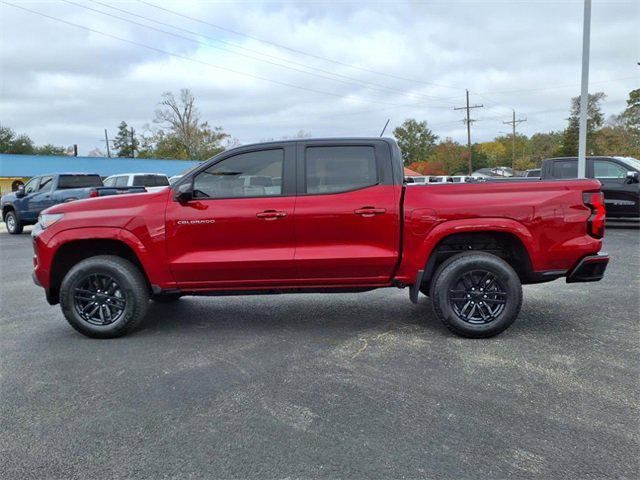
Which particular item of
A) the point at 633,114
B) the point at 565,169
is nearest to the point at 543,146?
the point at 633,114

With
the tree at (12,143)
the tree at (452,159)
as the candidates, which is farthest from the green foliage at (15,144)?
the tree at (452,159)

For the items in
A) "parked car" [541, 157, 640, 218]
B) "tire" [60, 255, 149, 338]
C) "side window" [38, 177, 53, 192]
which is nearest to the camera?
"tire" [60, 255, 149, 338]

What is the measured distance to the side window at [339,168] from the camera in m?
4.70

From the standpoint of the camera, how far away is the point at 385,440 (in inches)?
111

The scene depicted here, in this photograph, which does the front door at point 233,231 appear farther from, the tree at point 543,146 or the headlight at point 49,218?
the tree at point 543,146

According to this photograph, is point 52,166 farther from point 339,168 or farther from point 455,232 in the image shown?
point 455,232

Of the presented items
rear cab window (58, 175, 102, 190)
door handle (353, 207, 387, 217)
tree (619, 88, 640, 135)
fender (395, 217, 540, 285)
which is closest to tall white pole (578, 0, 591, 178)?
fender (395, 217, 540, 285)

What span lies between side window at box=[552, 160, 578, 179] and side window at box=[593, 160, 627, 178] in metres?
0.52

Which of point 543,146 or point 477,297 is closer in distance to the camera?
point 477,297

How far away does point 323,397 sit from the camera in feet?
11.1

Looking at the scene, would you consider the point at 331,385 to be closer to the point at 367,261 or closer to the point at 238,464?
the point at 238,464

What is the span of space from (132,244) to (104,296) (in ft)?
2.02

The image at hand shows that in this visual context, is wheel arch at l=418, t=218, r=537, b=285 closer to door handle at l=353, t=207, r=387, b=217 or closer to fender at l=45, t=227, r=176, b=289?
door handle at l=353, t=207, r=387, b=217

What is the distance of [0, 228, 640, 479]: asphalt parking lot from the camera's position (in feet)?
8.66
